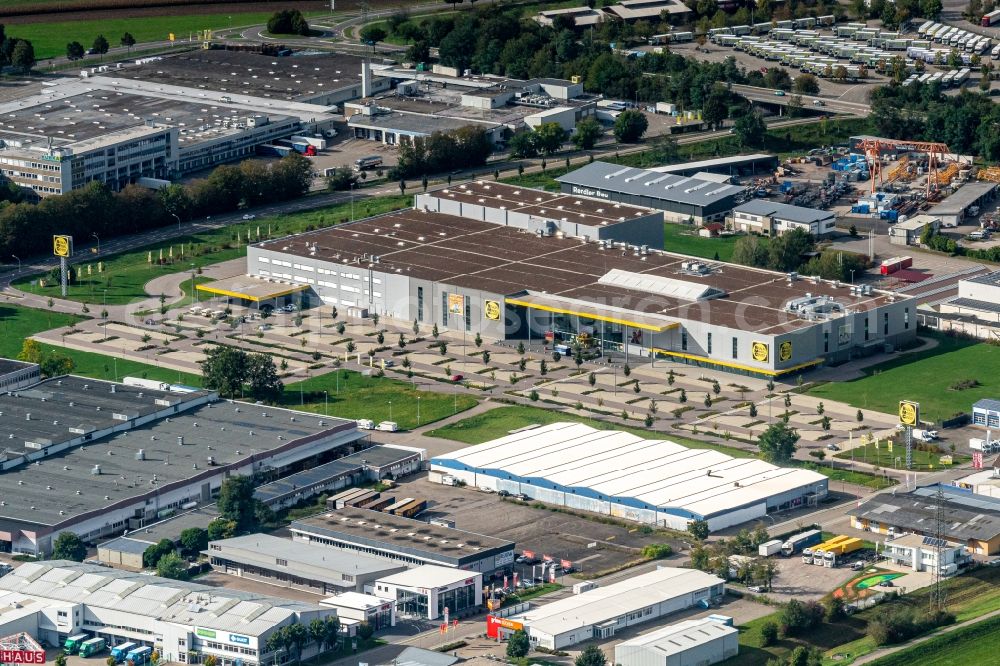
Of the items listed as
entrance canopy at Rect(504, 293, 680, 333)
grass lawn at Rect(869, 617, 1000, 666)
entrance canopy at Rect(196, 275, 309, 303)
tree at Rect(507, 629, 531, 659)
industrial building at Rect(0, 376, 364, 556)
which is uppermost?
entrance canopy at Rect(504, 293, 680, 333)

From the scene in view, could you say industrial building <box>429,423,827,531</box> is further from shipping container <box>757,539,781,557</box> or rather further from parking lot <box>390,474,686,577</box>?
shipping container <box>757,539,781,557</box>

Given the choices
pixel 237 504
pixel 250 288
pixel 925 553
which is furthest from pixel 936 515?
pixel 250 288

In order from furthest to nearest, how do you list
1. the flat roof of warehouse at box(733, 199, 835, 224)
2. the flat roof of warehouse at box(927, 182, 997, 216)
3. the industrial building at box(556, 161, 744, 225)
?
the industrial building at box(556, 161, 744, 225) → the flat roof of warehouse at box(927, 182, 997, 216) → the flat roof of warehouse at box(733, 199, 835, 224)

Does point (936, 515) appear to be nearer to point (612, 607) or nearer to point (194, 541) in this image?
point (612, 607)

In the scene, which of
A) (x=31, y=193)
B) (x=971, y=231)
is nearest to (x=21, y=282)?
(x=31, y=193)

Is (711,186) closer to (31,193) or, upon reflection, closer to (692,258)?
(692,258)

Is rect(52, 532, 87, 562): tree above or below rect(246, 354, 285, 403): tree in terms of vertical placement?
below

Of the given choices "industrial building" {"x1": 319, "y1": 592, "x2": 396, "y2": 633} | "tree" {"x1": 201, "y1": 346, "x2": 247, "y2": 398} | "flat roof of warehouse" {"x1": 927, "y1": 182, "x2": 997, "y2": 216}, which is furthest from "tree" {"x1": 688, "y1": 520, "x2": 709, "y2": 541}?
"flat roof of warehouse" {"x1": 927, "y1": 182, "x2": 997, "y2": 216}
